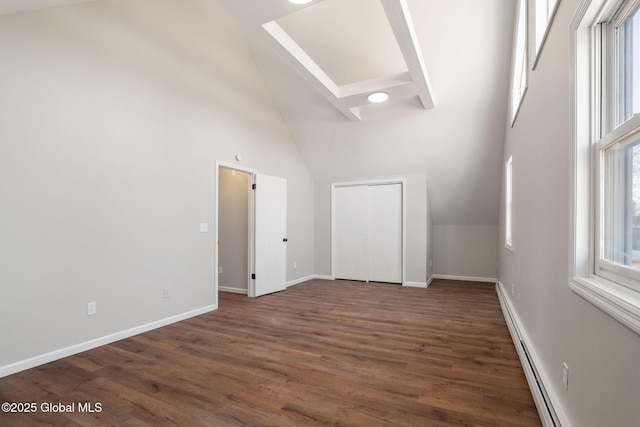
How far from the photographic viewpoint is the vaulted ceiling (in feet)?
11.0

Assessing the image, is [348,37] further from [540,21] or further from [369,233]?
[369,233]

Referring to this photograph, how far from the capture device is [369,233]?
6359 millimetres

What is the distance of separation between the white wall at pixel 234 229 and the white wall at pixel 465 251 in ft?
13.6

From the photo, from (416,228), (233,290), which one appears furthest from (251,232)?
(416,228)

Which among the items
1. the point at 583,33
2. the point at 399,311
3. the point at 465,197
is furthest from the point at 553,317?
the point at 465,197

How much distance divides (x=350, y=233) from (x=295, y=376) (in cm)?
431

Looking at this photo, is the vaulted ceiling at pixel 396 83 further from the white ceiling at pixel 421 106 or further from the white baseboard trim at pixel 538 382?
the white baseboard trim at pixel 538 382

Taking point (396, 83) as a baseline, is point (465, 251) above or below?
below

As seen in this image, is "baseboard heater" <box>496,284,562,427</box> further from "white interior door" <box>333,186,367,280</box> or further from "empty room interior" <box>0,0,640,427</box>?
"white interior door" <box>333,186,367,280</box>

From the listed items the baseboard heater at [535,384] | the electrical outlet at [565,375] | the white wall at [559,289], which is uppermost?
the white wall at [559,289]

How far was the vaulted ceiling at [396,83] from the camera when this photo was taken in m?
3.36

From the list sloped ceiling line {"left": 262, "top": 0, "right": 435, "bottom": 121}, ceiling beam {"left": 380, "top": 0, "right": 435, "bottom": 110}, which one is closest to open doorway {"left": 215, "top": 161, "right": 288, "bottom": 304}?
sloped ceiling line {"left": 262, "top": 0, "right": 435, "bottom": 121}

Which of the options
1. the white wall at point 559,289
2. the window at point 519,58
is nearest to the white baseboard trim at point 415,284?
the white wall at point 559,289

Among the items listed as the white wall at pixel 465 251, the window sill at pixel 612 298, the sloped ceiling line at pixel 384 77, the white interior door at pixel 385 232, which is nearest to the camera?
the window sill at pixel 612 298
